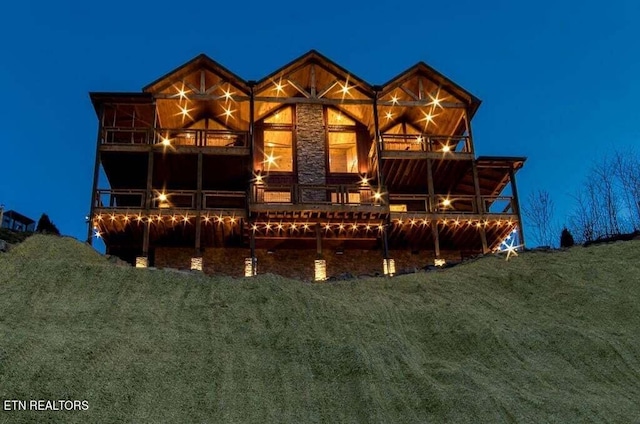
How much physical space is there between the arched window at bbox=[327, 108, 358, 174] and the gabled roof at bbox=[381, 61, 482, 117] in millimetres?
2065

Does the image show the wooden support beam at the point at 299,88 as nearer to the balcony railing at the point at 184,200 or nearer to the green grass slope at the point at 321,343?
the balcony railing at the point at 184,200

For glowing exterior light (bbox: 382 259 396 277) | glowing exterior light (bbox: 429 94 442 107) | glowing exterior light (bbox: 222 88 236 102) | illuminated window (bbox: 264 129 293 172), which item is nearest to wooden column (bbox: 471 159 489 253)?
glowing exterior light (bbox: 429 94 442 107)

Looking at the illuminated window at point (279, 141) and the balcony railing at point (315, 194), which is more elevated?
the illuminated window at point (279, 141)

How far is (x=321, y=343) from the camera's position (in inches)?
435

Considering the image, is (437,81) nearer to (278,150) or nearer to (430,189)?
(430,189)

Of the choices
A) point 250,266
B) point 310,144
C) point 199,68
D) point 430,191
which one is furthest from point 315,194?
point 199,68

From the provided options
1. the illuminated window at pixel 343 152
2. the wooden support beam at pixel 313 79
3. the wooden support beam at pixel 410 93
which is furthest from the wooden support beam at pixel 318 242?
the wooden support beam at pixel 410 93

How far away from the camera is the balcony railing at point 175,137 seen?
2317cm

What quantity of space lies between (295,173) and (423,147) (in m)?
5.52

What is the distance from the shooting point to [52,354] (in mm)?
9680

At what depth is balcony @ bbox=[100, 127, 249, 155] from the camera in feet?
75.6

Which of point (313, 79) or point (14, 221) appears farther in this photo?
point (313, 79)

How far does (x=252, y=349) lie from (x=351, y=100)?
53.3ft

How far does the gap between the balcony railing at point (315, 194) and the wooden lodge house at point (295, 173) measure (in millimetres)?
62
